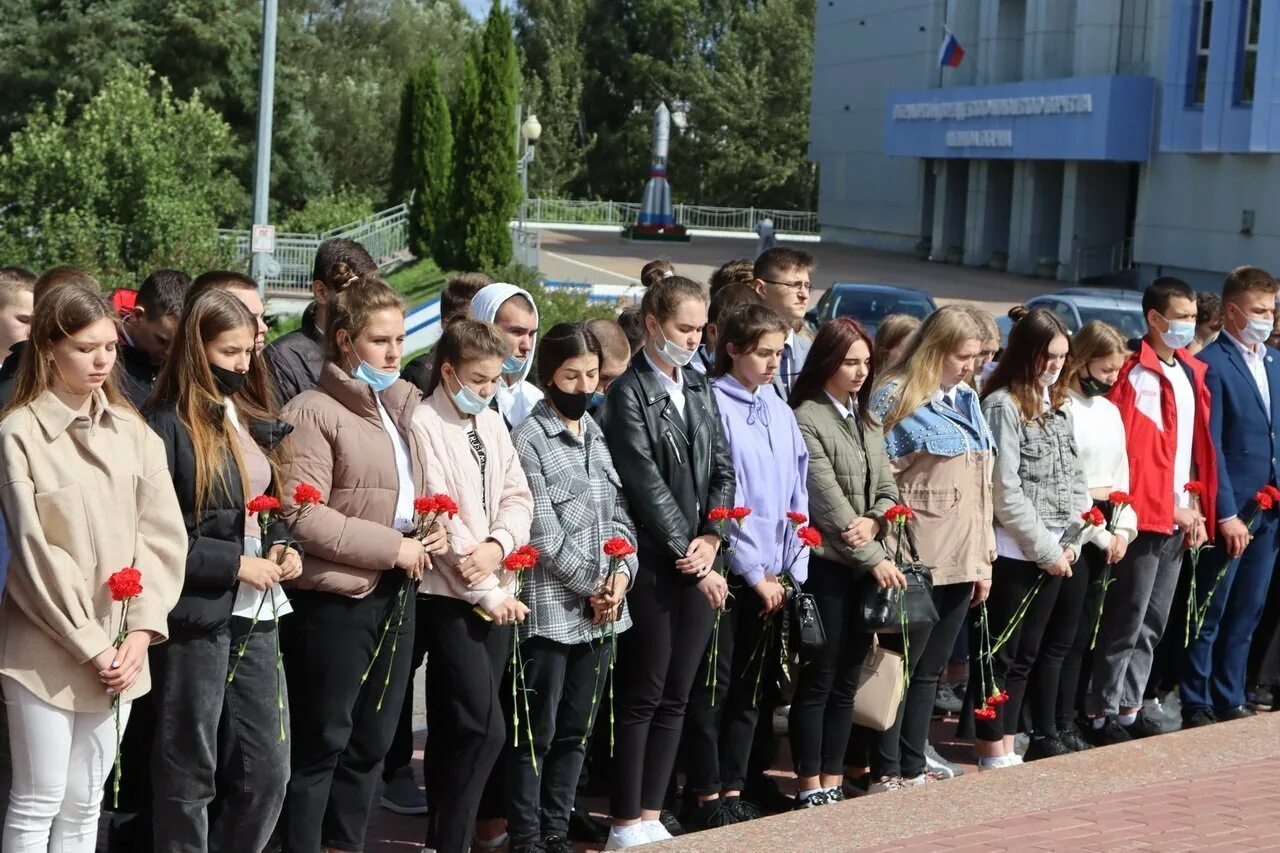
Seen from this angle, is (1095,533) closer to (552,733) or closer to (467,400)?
(552,733)

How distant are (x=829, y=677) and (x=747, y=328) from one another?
148 cm

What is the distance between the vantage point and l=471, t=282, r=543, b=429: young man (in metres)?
6.74

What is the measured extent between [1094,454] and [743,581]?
7.03ft

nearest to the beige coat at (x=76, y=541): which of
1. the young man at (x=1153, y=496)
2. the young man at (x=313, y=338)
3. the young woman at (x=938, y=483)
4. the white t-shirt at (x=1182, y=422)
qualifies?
the young man at (x=313, y=338)

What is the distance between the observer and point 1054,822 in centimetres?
633

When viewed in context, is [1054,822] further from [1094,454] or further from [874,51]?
[874,51]

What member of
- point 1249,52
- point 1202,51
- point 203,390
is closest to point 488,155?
point 1249,52

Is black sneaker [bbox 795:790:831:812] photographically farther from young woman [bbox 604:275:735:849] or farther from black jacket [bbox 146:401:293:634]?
black jacket [bbox 146:401:293:634]

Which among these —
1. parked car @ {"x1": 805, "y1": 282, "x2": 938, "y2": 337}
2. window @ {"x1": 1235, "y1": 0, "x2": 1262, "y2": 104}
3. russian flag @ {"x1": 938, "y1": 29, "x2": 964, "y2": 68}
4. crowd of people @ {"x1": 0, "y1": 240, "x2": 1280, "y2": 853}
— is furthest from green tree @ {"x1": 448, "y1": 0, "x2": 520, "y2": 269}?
crowd of people @ {"x1": 0, "y1": 240, "x2": 1280, "y2": 853}

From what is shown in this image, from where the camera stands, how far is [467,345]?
19.1 ft

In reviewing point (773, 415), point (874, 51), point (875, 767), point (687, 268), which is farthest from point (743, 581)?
point (874, 51)

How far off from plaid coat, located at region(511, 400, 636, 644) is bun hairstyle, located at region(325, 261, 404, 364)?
0.76 meters

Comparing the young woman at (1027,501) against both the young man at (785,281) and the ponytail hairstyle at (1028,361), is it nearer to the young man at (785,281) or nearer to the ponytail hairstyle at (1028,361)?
the ponytail hairstyle at (1028,361)

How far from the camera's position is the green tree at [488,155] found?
33031 mm
